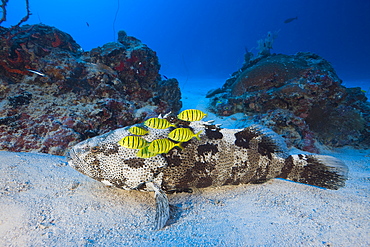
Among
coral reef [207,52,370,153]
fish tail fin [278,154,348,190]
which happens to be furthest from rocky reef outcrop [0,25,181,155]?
fish tail fin [278,154,348,190]

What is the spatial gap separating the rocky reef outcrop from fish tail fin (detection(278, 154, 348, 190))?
13.1 ft

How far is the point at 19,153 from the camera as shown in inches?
154

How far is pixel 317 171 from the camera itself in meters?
3.06

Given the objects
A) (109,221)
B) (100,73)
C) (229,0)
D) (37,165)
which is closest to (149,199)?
(109,221)

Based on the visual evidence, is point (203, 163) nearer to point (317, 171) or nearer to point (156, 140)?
point (156, 140)

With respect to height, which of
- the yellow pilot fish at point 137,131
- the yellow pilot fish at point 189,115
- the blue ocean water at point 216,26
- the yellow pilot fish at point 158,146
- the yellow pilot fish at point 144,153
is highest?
the blue ocean water at point 216,26

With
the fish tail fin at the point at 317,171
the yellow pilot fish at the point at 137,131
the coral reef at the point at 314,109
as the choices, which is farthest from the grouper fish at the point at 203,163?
the coral reef at the point at 314,109

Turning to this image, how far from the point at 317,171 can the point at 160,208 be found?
2576 mm

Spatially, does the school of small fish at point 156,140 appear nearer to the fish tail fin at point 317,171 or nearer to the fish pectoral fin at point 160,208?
the fish pectoral fin at point 160,208

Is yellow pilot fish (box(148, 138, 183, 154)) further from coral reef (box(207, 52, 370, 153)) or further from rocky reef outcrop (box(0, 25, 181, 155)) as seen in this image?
coral reef (box(207, 52, 370, 153))

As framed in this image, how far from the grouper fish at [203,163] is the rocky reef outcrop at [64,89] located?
2107 mm

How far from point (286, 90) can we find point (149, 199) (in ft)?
18.4

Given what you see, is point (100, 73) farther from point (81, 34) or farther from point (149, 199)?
point (81, 34)

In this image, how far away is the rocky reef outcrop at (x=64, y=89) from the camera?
4.46 metres
